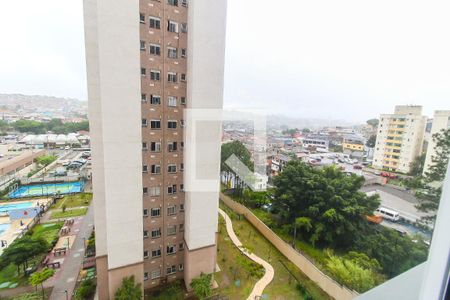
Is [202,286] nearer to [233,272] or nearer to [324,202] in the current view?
[233,272]

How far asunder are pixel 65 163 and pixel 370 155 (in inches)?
432

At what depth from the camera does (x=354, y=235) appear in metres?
4.39

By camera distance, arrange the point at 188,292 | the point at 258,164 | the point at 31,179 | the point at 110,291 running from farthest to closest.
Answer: the point at 31,179 → the point at 258,164 → the point at 188,292 → the point at 110,291

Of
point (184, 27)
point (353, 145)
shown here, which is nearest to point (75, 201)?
point (184, 27)

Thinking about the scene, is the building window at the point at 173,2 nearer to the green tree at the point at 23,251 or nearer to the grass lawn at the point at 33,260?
the green tree at the point at 23,251

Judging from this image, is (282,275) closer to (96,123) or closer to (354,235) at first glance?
(354,235)

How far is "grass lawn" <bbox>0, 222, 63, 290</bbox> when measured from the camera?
154 inches

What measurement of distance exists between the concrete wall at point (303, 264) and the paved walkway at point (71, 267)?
4080mm

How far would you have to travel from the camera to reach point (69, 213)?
659cm

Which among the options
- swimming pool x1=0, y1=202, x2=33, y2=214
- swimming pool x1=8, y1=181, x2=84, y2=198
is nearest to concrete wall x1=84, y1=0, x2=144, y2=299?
swimming pool x1=0, y1=202, x2=33, y2=214

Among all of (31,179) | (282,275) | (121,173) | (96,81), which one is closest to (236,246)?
(282,275)

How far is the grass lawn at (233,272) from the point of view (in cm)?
362

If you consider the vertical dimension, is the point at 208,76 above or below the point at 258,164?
above

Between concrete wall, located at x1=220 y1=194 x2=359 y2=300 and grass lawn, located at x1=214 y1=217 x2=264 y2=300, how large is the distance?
0.83 m
